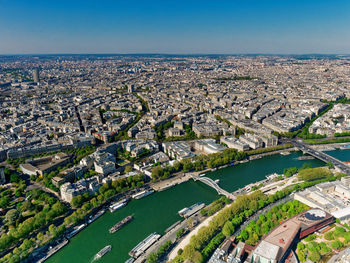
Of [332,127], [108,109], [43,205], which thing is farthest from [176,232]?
[108,109]

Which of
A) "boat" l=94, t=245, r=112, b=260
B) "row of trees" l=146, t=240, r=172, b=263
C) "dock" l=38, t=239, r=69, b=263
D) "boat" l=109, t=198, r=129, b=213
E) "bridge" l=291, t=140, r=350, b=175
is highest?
"bridge" l=291, t=140, r=350, b=175

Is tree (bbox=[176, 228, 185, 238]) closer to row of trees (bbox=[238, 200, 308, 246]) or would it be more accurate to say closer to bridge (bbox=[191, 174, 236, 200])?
row of trees (bbox=[238, 200, 308, 246])

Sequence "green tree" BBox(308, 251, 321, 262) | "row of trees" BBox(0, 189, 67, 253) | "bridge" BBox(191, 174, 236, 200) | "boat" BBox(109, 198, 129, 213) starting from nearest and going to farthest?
"green tree" BBox(308, 251, 321, 262) < "row of trees" BBox(0, 189, 67, 253) < "boat" BBox(109, 198, 129, 213) < "bridge" BBox(191, 174, 236, 200)

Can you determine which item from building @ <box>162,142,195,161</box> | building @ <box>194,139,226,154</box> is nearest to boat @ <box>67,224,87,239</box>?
building @ <box>162,142,195,161</box>

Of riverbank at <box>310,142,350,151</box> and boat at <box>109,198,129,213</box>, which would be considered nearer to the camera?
boat at <box>109,198,129,213</box>

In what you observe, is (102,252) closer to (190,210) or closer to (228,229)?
(190,210)

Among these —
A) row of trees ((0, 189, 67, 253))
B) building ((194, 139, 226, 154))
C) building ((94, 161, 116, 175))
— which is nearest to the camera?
row of trees ((0, 189, 67, 253))

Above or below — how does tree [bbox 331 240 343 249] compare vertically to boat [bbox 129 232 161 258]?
above

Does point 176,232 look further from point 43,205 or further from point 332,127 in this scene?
point 332,127
